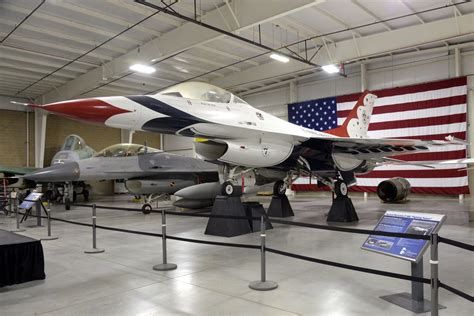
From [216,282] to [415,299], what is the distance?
6.83 feet

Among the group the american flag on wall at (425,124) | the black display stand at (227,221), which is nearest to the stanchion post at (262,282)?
the black display stand at (227,221)

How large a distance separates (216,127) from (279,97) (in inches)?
539

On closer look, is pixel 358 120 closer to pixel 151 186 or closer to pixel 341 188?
pixel 341 188

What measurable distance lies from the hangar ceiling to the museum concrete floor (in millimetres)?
5973

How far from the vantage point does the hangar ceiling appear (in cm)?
1073

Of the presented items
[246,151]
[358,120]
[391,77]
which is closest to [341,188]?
[246,151]

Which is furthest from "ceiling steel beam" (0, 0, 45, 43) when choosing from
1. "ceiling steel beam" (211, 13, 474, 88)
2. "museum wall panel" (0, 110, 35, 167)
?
"ceiling steel beam" (211, 13, 474, 88)

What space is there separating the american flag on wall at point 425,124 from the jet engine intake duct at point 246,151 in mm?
7871

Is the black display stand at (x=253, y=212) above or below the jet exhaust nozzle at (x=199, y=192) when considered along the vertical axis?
below

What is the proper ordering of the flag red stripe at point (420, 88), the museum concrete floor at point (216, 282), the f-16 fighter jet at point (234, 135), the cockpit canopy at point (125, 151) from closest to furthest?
the museum concrete floor at point (216, 282)
the f-16 fighter jet at point (234, 135)
the cockpit canopy at point (125, 151)
the flag red stripe at point (420, 88)

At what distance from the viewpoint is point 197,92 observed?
7324mm

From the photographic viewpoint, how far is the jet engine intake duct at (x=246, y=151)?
7348 millimetres

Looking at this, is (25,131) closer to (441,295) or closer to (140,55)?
(140,55)

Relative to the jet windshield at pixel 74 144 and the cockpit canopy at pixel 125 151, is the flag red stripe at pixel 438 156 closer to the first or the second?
the cockpit canopy at pixel 125 151
